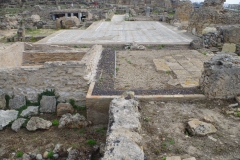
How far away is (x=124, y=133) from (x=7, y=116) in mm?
3787

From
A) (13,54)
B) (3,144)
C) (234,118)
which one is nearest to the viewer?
(234,118)

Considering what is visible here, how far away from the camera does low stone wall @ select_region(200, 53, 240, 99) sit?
4.72m

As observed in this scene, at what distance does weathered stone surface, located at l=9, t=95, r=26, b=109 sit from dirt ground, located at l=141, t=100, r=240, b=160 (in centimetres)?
352

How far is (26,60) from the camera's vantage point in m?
8.13

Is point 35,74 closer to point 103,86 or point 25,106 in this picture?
point 25,106

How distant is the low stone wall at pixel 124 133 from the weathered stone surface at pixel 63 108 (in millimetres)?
1876

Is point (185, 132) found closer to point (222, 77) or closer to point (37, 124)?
point (222, 77)

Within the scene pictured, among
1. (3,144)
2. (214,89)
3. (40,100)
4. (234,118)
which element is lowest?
(3,144)

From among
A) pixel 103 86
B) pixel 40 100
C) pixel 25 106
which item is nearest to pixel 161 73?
pixel 103 86

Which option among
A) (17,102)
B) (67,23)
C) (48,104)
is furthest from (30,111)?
(67,23)

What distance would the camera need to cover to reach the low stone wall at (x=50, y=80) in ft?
19.1

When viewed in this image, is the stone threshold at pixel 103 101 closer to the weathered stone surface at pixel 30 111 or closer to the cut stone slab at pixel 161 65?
the weathered stone surface at pixel 30 111

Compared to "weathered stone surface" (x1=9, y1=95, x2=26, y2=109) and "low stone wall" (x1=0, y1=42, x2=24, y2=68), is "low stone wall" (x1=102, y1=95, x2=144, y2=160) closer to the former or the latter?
"weathered stone surface" (x1=9, y1=95, x2=26, y2=109)

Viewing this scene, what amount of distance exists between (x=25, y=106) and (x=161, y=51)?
20.4ft
